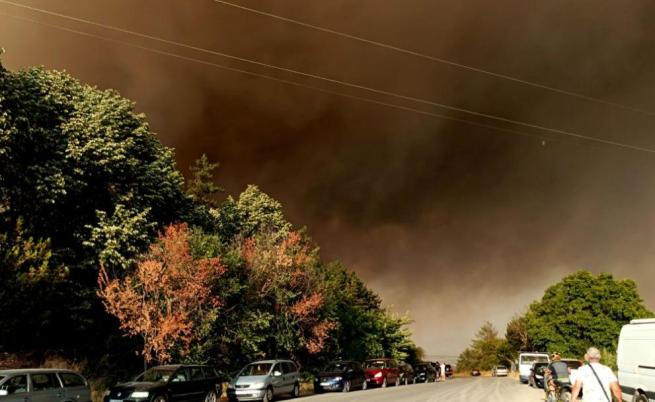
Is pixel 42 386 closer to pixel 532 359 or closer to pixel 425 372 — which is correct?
pixel 425 372

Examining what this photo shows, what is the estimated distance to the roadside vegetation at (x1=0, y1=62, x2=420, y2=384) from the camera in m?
25.4

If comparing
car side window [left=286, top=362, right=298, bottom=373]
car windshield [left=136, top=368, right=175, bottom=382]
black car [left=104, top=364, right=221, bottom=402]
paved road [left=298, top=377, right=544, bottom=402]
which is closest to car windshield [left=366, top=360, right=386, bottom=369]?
paved road [left=298, top=377, right=544, bottom=402]

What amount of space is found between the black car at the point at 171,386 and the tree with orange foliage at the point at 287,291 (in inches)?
523

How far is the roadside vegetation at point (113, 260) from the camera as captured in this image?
83.4 ft

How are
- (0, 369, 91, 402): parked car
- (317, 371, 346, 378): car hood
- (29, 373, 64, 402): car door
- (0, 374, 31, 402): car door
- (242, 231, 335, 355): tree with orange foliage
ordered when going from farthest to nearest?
(242, 231, 335, 355): tree with orange foliage < (317, 371, 346, 378): car hood < (29, 373, 64, 402): car door < (0, 369, 91, 402): parked car < (0, 374, 31, 402): car door

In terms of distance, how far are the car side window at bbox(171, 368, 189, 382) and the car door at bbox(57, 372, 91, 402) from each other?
3.14 meters

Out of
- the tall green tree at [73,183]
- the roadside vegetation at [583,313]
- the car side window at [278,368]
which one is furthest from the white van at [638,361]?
the roadside vegetation at [583,313]

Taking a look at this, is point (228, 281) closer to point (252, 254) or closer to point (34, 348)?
point (252, 254)

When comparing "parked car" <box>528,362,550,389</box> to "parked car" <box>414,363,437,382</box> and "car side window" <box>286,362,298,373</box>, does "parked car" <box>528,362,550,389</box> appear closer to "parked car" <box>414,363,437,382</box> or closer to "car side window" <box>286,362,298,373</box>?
"parked car" <box>414,363,437,382</box>

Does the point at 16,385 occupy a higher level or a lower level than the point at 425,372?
higher

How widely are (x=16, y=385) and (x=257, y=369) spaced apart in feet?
40.5

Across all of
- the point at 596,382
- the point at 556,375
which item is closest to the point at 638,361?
the point at 556,375

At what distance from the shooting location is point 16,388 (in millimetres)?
14688

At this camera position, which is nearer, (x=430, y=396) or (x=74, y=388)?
(x=74, y=388)
